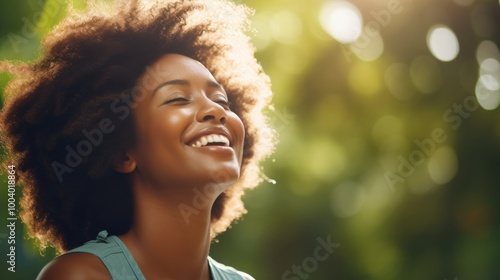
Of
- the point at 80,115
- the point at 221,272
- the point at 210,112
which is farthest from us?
the point at 221,272

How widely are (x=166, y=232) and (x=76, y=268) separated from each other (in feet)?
1.17

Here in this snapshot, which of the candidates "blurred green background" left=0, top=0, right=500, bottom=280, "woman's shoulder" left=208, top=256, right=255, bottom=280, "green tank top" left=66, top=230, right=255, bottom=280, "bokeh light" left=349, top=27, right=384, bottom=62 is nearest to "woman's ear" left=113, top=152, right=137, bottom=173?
"green tank top" left=66, top=230, right=255, bottom=280

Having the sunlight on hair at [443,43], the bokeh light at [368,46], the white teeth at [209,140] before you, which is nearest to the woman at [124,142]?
the white teeth at [209,140]

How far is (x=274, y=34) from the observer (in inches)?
195

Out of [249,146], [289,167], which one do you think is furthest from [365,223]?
[249,146]

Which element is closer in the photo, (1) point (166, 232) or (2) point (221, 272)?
(1) point (166, 232)

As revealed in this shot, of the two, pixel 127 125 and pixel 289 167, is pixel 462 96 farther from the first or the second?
pixel 127 125

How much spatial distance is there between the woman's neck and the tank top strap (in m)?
0.05

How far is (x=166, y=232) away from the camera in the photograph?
→ 2305 millimetres

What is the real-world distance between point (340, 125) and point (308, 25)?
79cm

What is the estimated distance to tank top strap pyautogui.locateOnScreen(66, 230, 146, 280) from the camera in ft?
6.98

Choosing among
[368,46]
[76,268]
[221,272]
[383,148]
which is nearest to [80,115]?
[76,268]

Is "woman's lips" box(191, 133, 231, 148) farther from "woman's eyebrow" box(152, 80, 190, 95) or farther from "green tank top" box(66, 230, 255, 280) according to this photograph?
"green tank top" box(66, 230, 255, 280)

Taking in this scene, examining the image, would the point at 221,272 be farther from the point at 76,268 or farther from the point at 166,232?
the point at 76,268
